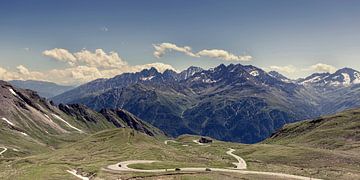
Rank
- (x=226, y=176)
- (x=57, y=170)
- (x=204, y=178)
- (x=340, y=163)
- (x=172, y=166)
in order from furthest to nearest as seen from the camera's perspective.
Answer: (x=340, y=163) → (x=172, y=166) → (x=57, y=170) → (x=226, y=176) → (x=204, y=178)

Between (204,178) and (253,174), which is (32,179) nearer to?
(204,178)

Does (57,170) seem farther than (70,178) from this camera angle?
Yes

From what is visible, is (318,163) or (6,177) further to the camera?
(318,163)

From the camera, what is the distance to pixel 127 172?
137250 millimetres

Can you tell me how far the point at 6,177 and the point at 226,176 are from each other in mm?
71994

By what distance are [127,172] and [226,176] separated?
33.9 metres

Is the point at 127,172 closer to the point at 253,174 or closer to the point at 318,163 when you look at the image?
the point at 253,174

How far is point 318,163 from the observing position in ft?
609

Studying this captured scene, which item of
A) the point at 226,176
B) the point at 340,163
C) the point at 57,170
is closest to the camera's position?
the point at 226,176

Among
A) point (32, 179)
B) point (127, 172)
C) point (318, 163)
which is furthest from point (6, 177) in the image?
point (318, 163)

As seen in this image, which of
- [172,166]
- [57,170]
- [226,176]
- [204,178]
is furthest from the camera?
[172,166]

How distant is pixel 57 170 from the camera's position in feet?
470

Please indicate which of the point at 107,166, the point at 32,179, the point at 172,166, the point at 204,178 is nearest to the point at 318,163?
the point at 172,166

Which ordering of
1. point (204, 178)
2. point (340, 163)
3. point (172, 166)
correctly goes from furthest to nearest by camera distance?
point (340, 163), point (172, 166), point (204, 178)
